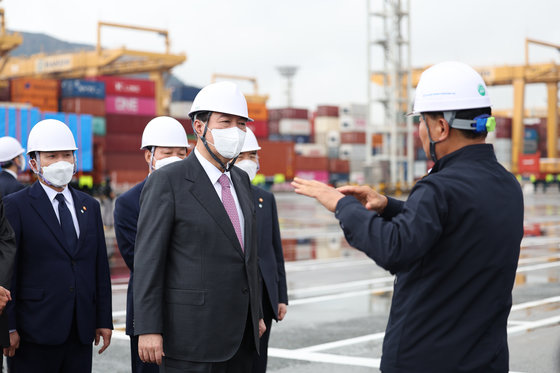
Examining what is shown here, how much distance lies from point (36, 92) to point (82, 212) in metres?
47.6

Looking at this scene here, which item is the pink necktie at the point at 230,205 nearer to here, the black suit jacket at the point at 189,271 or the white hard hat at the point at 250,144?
the black suit jacket at the point at 189,271

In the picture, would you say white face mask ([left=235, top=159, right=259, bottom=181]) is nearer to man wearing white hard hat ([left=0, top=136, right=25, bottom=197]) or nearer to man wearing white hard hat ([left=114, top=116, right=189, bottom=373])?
man wearing white hard hat ([left=114, top=116, right=189, bottom=373])

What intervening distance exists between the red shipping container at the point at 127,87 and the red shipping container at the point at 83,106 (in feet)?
6.87

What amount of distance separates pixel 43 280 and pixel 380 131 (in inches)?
2118

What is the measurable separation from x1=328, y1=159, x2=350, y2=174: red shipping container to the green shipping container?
38230 millimetres

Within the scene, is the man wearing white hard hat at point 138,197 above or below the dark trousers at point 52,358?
above

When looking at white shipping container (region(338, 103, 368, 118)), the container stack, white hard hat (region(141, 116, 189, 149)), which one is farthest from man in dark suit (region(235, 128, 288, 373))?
white shipping container (region(338, 103, 368, 118))

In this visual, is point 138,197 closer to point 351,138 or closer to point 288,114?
point 288,114

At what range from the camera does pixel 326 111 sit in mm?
104375

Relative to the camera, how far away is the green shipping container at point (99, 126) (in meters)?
53.8

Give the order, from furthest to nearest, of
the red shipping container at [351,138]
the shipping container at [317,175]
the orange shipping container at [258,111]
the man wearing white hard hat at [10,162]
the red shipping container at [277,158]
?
1. the red shipping container at [351,138]
2. the shipping container at [317,175]
3. the orange shipping container at [258,111]
4. the red shipping container at [277,158]
5. the man wearing white hard hat at [10,162]

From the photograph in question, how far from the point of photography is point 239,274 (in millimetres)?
3744

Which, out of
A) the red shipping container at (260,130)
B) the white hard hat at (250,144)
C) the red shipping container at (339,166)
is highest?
the red shipping container at (260,130)

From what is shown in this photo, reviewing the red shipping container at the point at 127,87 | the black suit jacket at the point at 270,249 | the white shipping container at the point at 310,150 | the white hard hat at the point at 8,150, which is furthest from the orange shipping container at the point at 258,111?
the black suit jacket at the point at 270,249
